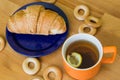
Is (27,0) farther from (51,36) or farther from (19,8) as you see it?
(51,36)

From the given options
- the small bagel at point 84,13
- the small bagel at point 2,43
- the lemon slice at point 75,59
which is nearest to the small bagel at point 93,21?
the small bagel at point 84,13

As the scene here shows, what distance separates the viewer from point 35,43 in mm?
718

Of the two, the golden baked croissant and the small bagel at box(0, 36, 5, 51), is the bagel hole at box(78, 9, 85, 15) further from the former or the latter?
the small bagel at box(0, 36, 5, 51)

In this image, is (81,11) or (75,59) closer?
(75,59)

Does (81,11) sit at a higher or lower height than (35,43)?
higher

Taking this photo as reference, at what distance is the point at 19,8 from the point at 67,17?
0.48ft

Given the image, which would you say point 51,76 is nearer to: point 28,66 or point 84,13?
point 28,66

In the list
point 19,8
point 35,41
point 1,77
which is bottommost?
point 1,77

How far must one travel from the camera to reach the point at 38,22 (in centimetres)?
68

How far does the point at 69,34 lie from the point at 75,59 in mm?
116

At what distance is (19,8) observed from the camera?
0.77 m

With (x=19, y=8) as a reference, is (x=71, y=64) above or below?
below

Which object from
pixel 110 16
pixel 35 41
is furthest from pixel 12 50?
pixel 110 16

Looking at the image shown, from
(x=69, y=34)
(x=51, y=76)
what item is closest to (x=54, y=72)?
(x=51, y=76)
